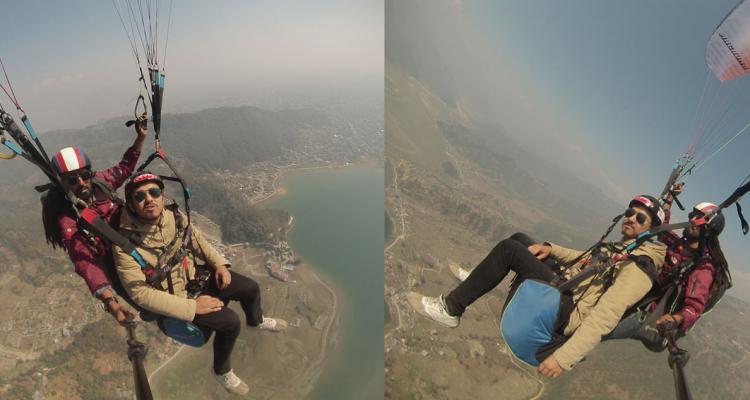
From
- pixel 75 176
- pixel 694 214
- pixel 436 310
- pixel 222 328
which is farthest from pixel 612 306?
pixel 75 176

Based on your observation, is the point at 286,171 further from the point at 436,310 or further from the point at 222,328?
the point at 436,310

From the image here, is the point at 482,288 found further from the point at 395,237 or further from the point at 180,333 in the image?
the point at 395,237

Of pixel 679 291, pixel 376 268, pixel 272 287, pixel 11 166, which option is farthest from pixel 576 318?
pixel 11 166

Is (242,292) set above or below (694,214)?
below

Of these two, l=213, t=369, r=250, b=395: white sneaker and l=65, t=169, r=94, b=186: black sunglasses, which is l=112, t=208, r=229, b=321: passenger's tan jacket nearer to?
l=65, t=169, r=94, b=186: black sunglasses

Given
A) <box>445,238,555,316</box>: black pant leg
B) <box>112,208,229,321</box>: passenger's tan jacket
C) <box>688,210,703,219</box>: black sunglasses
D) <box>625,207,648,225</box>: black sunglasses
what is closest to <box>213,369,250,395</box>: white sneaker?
<box>112,208,229,321</box>: passenger's tan jacket

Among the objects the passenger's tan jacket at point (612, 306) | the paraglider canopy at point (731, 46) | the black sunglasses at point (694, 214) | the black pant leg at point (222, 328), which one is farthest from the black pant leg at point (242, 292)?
the paraglider canopy at point (731, 46)

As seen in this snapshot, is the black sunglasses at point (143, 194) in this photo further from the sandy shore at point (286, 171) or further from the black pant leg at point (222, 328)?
the sandy shore at point (286, 171)
